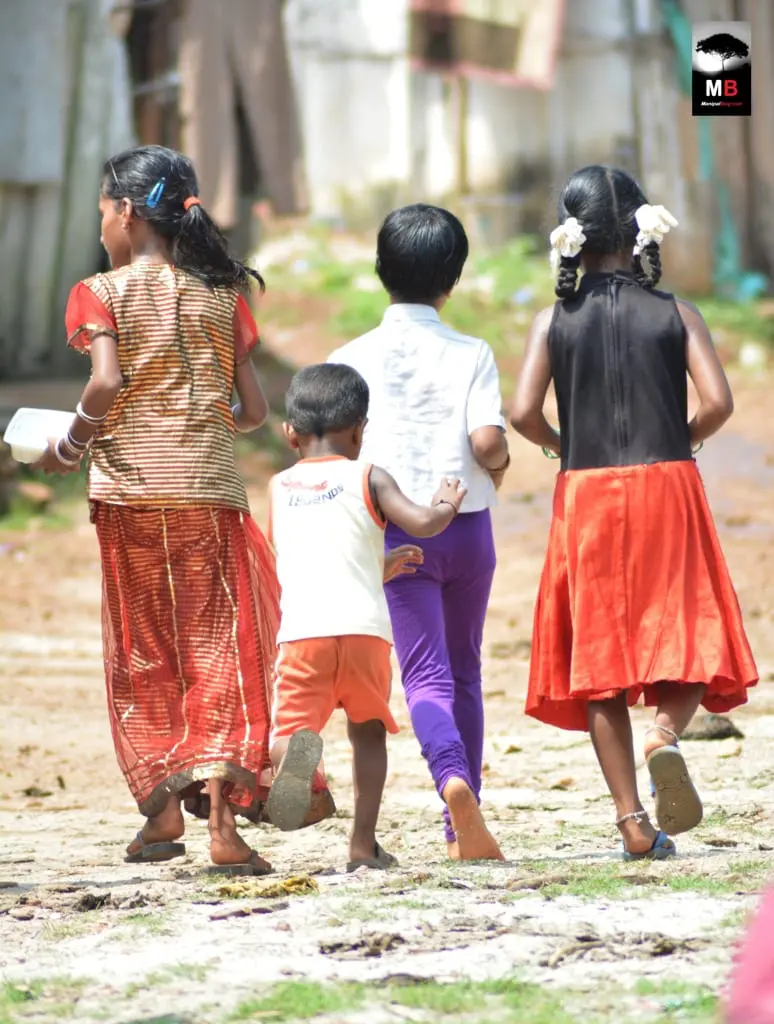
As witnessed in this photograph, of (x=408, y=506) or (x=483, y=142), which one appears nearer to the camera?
(x=408, y=506)

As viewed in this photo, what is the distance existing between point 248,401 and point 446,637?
767 mm

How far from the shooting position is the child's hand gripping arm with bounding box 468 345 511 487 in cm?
419

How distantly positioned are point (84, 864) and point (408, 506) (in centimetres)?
123

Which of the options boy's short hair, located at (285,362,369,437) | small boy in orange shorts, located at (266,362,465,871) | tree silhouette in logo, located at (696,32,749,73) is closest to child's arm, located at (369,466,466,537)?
small boy in orange shorts, located at (266,362,465,871)

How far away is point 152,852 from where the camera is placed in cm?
412

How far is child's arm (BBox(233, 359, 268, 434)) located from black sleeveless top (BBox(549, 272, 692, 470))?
2.41 ft

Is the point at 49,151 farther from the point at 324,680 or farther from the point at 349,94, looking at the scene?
the point at 324,680

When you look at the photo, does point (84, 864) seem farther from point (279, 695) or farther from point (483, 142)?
point (483, 142)

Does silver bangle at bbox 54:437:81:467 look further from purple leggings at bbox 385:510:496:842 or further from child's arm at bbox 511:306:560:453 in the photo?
child's arm at bbox 511:306:560:453

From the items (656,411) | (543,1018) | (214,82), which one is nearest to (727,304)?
(214,82)

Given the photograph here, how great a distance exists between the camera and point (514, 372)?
14148mm

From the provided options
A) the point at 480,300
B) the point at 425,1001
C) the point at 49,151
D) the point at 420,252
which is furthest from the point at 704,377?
the point at 480,300

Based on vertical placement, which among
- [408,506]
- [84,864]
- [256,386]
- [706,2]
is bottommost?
[84,864]

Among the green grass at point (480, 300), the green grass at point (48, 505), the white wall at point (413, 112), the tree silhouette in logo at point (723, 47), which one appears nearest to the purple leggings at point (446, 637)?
the green grass at point (48, 505)
